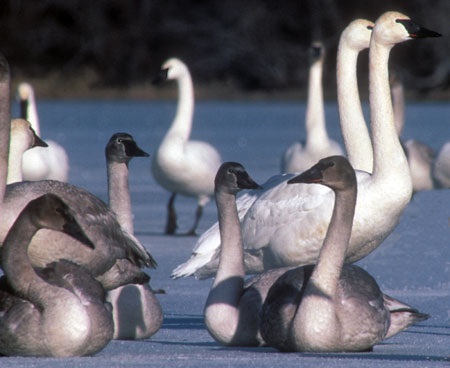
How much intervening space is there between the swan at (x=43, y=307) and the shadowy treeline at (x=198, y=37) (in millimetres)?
32096

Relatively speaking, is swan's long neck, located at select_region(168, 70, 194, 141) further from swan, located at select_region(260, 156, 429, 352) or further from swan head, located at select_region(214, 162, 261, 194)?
swan, located at select_region(260, 156, 429, 352)

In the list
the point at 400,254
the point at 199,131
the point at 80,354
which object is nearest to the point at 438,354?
the point at 80,354

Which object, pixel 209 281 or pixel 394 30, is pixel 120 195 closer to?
pixel 209 281

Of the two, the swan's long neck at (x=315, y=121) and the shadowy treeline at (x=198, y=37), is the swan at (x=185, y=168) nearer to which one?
the swan's long neck at (x=315, y=121)

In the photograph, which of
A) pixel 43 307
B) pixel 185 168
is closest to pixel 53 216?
pixel 43 307

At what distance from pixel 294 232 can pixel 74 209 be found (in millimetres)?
1288

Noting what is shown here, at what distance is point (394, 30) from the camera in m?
6.86

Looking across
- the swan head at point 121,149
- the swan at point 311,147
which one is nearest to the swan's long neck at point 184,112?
the swan at point 311,147

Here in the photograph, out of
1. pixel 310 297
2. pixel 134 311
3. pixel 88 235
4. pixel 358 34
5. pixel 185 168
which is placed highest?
pixel 358 34

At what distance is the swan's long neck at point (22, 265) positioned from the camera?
15.6 feet

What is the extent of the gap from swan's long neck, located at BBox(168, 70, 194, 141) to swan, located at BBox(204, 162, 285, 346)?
21.0ft

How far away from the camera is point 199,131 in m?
21.8

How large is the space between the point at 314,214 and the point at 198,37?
33011mm

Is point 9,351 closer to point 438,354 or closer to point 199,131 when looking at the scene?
point 438,354
